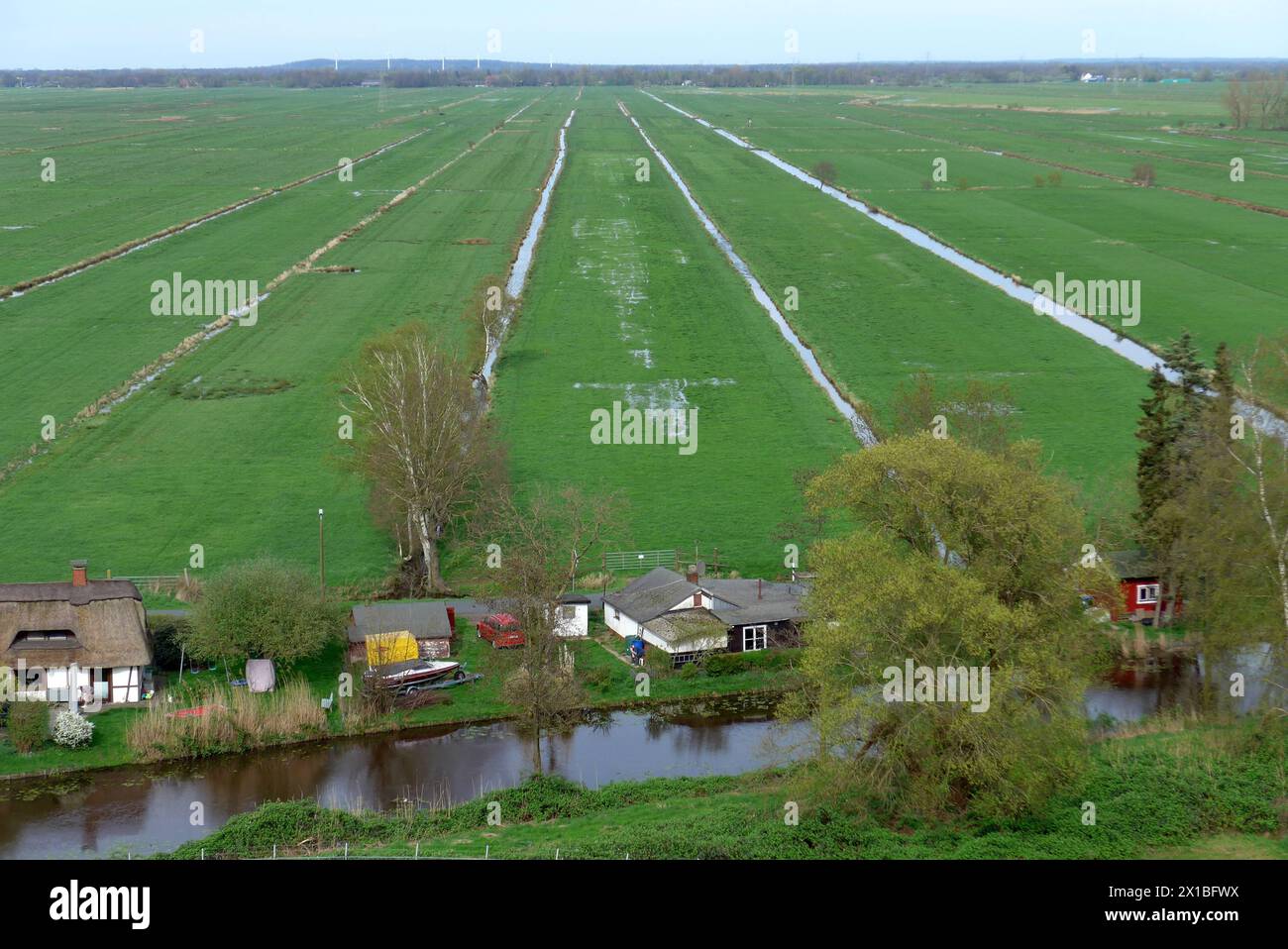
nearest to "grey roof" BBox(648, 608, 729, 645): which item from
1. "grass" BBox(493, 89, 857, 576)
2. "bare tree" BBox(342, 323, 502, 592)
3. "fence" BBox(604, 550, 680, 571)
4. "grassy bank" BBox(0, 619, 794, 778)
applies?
"grassy bank" BBox(0, 619, 794, 778)

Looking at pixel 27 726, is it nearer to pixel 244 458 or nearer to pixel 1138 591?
pixel 244 458

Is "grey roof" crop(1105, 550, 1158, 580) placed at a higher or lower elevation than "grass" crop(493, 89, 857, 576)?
lower

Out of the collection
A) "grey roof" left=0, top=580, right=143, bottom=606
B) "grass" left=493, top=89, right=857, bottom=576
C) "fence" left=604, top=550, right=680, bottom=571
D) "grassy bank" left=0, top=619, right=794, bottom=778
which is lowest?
"grassy bank" left=0, top=619, right=794, bottom=778

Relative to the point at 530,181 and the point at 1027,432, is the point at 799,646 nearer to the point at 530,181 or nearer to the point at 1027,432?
the point at 1027,432

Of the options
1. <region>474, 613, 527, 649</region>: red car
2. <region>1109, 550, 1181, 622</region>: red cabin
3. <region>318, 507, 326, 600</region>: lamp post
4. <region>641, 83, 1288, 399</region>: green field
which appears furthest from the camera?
<region>641, 83, 1288, 399</region>: green field

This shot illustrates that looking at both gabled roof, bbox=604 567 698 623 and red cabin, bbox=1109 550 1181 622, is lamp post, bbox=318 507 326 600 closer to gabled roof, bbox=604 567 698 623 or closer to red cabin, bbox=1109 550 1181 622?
gabled roof, bbox=604 567 698 623

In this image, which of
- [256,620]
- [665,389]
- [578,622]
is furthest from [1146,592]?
[665,389]

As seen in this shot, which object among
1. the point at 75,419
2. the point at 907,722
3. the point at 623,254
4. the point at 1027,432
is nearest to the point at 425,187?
the point at 623,254
